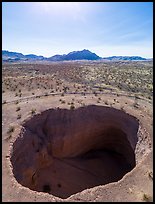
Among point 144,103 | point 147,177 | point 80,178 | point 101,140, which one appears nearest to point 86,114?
point 101,140

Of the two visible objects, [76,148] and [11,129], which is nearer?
[11,129]

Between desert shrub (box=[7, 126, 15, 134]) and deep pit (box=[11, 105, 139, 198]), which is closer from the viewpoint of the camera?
desert shrub (box=[7, 126, 15, 134])

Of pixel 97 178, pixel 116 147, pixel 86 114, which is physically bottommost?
pixel 97 178

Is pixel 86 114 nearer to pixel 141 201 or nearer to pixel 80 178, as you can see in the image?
pixel 80 178

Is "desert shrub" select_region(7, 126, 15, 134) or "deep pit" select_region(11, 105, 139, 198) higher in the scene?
"desert shrub" select_region(7, 126, 15, 134)

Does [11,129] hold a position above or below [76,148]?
above

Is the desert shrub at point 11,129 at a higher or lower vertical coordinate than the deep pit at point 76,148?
higher

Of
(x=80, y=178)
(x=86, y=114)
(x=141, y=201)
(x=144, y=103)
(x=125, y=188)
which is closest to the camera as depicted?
(x=141, y=201)

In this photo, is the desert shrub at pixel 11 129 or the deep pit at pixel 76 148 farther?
the deep pit at pixel 76 148
